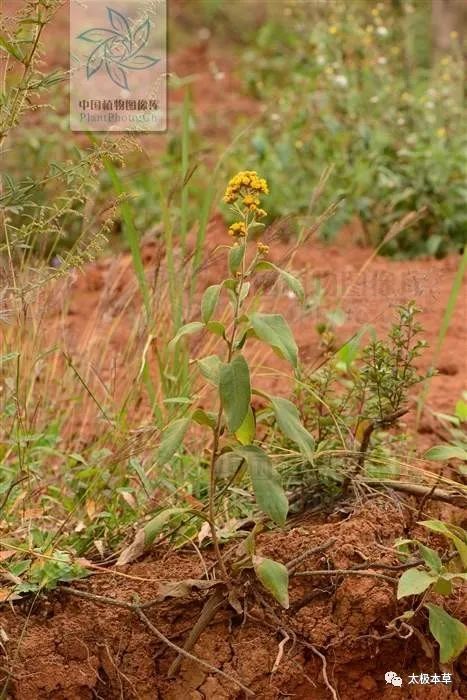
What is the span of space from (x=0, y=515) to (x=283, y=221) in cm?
106

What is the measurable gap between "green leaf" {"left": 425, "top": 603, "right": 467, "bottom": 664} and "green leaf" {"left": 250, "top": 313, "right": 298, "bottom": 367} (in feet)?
1.90

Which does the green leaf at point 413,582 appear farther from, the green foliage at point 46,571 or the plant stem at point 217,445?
the green foliage at point 46,571

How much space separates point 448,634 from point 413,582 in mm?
133

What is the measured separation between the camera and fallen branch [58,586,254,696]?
7.84 feet

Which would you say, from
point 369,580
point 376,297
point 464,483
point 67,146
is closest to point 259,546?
point 369,580

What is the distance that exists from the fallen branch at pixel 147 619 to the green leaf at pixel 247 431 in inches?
15.6

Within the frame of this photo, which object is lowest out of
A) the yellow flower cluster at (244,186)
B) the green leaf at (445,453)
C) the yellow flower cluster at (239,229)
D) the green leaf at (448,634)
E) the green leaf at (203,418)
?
the green leaf at (448,634)

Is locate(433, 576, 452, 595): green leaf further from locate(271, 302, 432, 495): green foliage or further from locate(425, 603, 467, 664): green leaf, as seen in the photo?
locate(271, 302, 432, 495): green foliage

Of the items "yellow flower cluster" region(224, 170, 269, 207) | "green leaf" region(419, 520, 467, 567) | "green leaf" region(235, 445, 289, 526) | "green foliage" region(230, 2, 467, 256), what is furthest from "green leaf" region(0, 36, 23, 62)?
"green foliage" region(230, 2, 467, 256)

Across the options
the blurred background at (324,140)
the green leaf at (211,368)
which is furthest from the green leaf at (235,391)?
the blurred background at (324,140)

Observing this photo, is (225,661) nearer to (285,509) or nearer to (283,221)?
(285,509)

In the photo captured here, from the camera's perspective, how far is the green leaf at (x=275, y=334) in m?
2.24

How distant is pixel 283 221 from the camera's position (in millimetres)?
3203

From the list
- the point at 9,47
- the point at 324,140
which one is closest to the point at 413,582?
the point at 9,47
